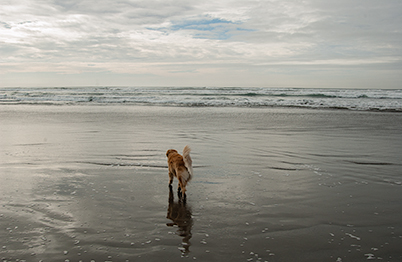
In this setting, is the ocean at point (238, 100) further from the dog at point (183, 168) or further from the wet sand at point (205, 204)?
the dog at point (183, 168)

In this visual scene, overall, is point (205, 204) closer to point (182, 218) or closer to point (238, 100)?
point (182, 218)

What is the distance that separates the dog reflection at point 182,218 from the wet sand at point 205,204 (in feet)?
0.04

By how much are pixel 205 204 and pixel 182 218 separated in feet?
1.64

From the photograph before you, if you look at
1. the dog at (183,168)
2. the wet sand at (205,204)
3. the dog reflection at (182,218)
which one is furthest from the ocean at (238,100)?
the dog reflection at (182,218)

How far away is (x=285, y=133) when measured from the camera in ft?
31.9

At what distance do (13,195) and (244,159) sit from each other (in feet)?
14.3

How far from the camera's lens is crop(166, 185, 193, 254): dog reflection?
116 inches

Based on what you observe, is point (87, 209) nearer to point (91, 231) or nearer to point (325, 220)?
point (91, 231)

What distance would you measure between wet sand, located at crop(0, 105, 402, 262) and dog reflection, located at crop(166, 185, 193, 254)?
1 centimetres

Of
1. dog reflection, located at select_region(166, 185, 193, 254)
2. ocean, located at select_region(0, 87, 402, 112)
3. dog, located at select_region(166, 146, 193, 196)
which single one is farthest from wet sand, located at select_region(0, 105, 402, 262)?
ocean, located at select_region(0, 87, 402, 112)

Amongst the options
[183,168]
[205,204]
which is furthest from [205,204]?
[183,168]

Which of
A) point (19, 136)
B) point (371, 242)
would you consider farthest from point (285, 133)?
point (19, 136)

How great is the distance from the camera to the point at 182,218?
3445 millimetres

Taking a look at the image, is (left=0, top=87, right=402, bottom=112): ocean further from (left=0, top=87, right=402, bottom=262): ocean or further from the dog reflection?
the dog reflection
